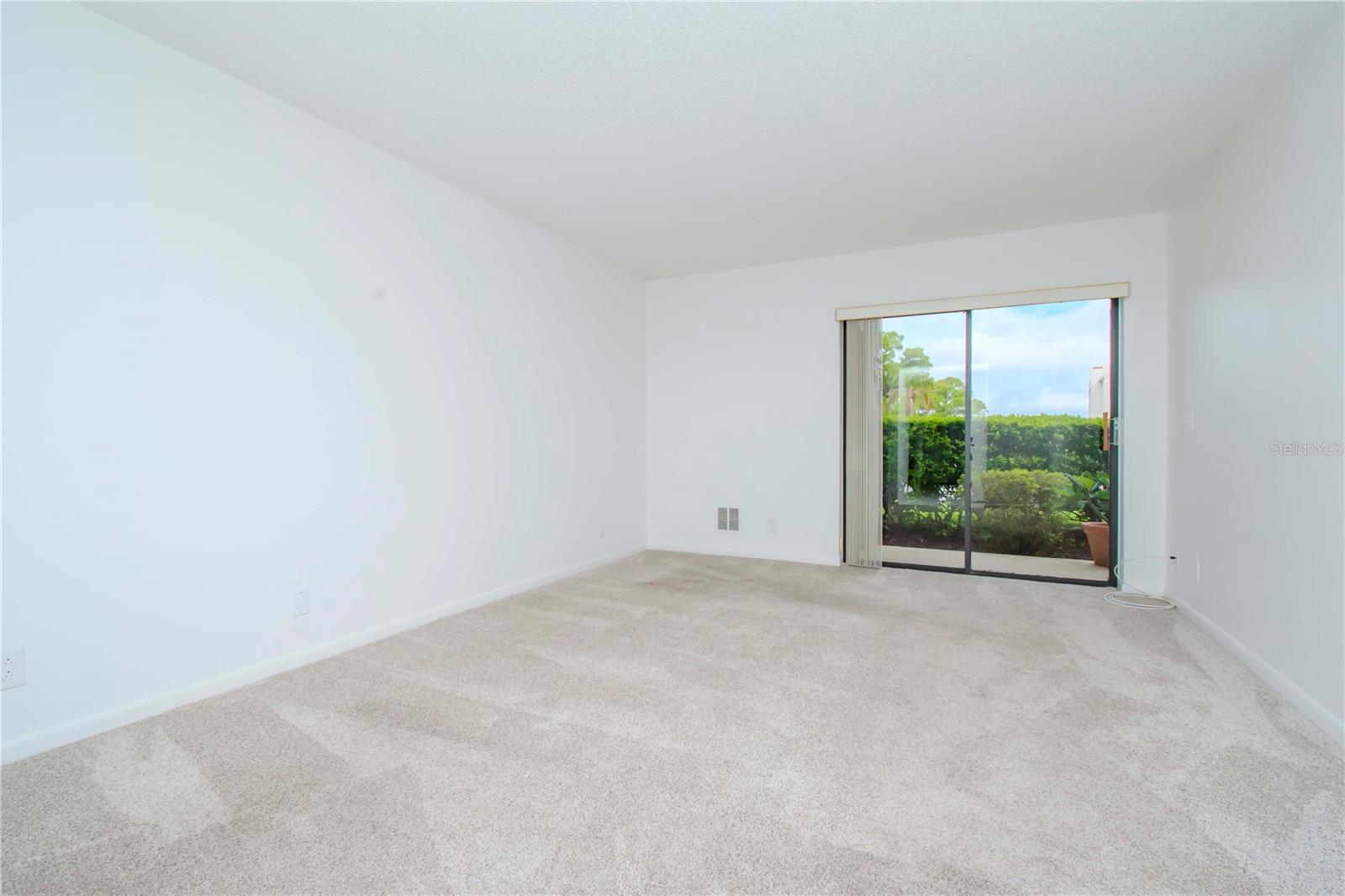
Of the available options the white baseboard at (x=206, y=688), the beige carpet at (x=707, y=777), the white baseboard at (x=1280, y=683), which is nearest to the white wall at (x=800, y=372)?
the white baseboard at (x=1280, y=683)

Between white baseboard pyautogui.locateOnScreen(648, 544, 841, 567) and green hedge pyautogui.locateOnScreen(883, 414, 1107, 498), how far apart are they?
Answer: 70 cm

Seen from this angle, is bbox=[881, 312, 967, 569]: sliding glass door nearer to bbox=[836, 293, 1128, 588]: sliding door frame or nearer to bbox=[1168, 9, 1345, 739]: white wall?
bbox=[836, 293, 1128, 588]: sliding door frame

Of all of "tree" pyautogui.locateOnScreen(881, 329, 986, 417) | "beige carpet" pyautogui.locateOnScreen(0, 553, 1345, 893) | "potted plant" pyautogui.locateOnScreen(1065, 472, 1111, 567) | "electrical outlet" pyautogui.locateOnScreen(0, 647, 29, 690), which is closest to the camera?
"beige carpet" pyautogui.locateOnScreen(0, 553, 1345, 893)

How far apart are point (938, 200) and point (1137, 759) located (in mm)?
3125

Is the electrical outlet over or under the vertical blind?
under

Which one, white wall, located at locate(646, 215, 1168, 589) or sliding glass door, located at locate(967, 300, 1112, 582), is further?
sliding glass door, located at locate(967, 300, 1112, 582)

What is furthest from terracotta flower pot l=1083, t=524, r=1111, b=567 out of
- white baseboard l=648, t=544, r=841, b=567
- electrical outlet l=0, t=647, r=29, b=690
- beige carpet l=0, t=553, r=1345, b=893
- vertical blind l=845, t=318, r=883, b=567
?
electrical outlet l=0, t=647, r=29, b=690

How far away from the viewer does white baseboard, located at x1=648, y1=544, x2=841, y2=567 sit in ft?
16.4

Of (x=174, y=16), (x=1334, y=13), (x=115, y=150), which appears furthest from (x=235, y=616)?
(x=1334, y=13)

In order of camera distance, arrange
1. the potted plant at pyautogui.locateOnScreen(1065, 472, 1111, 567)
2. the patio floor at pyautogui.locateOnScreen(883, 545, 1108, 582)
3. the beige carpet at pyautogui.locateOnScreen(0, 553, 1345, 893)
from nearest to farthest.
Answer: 1. the beige carpet at pyautogui.locateOnScreen(0, 553, 1345, 893)
2. the potted plant at pyautogui.locateOnScreen(1065, 472, 1111, 567)
3. the patio floor at pyautogui.locateOnScreen(883, 545, 1108, 582)

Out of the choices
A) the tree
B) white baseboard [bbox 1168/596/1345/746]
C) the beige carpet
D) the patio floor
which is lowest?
the beige carpet

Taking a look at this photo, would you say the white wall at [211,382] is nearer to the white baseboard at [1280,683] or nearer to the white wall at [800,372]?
the white wall at [800,372]

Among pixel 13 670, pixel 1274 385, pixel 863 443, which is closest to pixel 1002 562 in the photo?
pixel 863 443

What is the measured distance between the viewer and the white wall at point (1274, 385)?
215 centimetres
